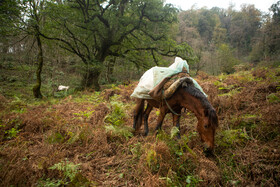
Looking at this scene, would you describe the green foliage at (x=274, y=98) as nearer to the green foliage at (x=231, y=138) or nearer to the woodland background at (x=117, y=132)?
the woodland background at (x=117, y=132)

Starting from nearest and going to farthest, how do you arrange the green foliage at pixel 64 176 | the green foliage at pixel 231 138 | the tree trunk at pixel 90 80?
the green foliage at pixel 64 176
the green foliage at pixel 231 138
the tree trunk at pixel 90 80

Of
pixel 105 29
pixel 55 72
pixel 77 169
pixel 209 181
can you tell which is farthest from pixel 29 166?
pixel 105 29

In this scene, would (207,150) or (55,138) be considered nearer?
(207,150)

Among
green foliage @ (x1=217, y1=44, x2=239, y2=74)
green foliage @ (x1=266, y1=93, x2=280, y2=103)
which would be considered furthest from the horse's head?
green foliage @ (x1=217, y1=44, x2=239, y2=74)

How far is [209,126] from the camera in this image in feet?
7.57

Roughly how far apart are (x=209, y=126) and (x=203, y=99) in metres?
0.49

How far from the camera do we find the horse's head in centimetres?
229

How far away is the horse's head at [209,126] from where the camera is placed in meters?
2.29

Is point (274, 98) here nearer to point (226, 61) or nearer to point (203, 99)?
point (203, 99)

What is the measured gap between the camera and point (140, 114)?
405 centimetres

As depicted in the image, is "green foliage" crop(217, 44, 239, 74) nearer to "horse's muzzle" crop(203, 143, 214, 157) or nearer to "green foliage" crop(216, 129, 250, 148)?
"green foliage" crop(216, 129, 250, 148)

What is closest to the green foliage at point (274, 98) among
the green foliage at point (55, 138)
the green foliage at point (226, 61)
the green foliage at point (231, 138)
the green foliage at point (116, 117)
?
the green foliage at point (231, 138)

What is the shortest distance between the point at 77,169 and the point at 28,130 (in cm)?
248

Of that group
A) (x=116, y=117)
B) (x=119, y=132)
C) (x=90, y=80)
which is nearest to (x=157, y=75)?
(x=119, y=132)
